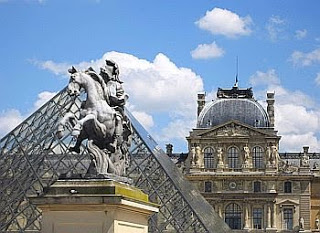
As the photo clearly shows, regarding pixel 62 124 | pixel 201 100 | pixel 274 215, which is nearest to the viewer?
pixel 62 124

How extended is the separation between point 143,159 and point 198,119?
3875 centimetres

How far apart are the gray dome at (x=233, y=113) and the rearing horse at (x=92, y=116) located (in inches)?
2655

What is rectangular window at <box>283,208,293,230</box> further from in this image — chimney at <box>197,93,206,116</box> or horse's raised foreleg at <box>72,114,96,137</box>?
horse's raised foreleg at <box>72,114,96,137</box>

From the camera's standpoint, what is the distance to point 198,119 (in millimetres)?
77250

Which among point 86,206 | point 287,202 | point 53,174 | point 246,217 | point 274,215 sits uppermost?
point 287,202

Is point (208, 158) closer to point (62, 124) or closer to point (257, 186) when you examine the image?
point (257, 186)

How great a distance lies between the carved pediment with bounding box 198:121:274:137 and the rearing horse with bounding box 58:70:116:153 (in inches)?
2600

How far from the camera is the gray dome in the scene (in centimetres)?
7612

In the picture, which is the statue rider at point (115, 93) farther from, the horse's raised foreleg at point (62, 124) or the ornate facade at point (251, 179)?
the ornate facade at point (251, 179)

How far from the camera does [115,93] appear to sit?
8.77 m

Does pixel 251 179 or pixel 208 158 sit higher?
pixel 208 158

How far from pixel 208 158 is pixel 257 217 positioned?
23.7ft

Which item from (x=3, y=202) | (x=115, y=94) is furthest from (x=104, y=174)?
(x=3, y=202)

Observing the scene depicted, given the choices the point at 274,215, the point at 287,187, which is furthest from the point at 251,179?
the point at 274,215
